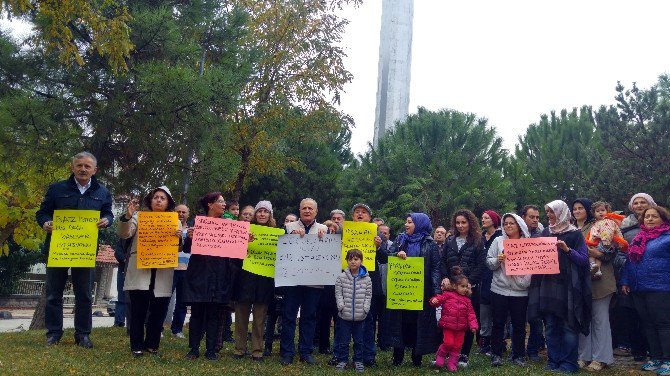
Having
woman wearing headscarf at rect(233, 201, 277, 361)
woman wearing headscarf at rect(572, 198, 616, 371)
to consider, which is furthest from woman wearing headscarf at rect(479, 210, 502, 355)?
woman wearing headscarf at rect(233, 201, 277, 361)

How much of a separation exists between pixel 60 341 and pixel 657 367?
661 centimetres

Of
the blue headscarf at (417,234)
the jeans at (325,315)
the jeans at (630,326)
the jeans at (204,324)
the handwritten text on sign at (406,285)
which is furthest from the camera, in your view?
the jeans at (325,315)

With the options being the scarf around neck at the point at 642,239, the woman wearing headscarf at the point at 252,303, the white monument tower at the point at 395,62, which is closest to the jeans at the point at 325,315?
the woman wearing headscarf at the point at 252,303

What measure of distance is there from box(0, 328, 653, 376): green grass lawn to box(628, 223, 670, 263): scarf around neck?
4.12ft

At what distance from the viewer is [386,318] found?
320 inches

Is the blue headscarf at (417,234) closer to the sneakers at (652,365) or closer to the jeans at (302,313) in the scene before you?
the jeans at (302,313)

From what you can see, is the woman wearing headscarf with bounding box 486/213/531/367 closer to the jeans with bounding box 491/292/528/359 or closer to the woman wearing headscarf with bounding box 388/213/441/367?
the jeans with bounding box 491/292/528/359

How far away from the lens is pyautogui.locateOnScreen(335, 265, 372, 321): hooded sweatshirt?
25.1 feet

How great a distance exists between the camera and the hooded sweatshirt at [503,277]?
803 cm

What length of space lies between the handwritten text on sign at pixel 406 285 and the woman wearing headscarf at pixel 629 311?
2.23 metres

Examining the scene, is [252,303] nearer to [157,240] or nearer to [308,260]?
[308,260]

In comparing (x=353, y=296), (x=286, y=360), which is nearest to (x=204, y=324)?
(x=286, y=360)

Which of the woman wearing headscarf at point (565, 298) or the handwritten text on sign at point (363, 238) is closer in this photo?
the woman wearing headscarf at point (565, 298)

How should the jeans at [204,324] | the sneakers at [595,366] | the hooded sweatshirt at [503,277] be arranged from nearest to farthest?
1. the jeans at [204,324]
2. the sneakers at [595,366]
3. the hooded sweatshirt at [503,277]
